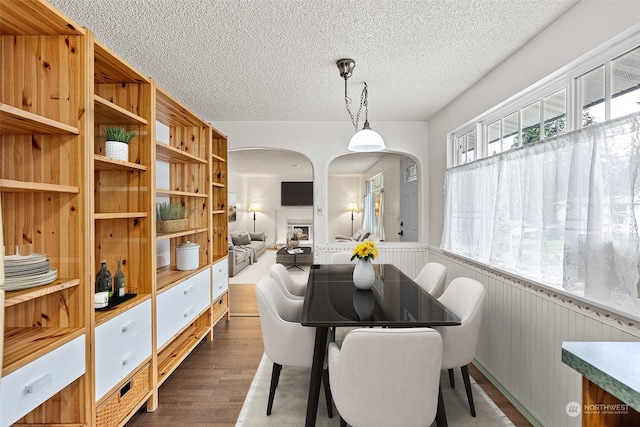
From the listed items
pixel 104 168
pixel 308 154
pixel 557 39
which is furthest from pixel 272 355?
pixel 308 154

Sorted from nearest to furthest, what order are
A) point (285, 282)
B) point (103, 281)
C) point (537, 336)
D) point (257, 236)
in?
point (103, 281)
point (537, 336)
point (285, 282)
point (257, 236)

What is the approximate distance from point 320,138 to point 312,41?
2203 millimetres

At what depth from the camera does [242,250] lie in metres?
7.50

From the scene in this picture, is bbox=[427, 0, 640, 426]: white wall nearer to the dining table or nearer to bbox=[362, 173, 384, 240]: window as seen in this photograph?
the dining table

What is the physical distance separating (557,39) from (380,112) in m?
2.16

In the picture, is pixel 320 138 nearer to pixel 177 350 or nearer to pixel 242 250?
pixel 177 350

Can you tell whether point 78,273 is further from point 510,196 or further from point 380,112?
point 380,112

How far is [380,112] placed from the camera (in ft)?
13.4

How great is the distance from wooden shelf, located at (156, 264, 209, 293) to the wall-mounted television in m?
7.62

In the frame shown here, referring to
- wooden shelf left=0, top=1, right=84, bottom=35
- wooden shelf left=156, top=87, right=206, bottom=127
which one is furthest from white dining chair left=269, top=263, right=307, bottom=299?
wooden shelf left=0, top=1, right=84, bottom=35

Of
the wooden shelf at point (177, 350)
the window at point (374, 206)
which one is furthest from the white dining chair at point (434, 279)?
the window at point (374, 206)

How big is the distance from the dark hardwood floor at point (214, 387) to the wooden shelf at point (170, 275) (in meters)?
0.80

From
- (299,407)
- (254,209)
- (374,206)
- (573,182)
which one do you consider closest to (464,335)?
(573,182)

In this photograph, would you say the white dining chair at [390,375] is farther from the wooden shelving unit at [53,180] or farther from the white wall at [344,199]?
the white wall at [344,199]
